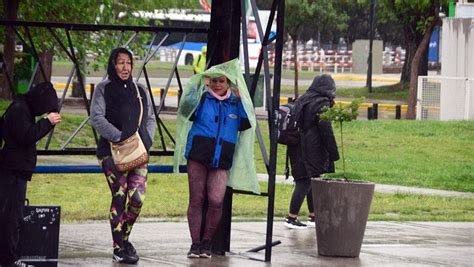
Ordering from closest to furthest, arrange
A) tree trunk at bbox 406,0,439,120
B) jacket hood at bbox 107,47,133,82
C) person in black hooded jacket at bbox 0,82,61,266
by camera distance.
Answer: person in black hooded jacket at bbox 0,82,61,266 < jacket hood at bbox 107,47,133,82 < tree trunk at bbox 406,0,439,120

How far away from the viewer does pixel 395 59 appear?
80.3m

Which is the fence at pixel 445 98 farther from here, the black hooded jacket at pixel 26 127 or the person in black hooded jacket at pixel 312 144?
the black hooded jacket at pixel 26 127

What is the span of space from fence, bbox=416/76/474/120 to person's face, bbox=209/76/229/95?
20.6 m

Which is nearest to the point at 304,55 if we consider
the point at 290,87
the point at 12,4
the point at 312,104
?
the point at 290,87

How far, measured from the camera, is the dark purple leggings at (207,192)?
452 inches

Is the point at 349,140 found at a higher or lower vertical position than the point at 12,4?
lower

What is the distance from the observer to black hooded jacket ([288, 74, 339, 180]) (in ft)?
46.6

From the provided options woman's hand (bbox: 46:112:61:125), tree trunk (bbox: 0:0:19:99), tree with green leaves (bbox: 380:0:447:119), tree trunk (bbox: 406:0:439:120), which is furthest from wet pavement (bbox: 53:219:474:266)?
tree with green leaves (bbox: 380:0:447:119)

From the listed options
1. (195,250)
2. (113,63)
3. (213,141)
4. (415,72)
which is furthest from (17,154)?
(415,72)

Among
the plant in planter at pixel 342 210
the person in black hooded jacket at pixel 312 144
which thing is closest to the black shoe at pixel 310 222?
the person in black hooded jacket at pixel 312 144

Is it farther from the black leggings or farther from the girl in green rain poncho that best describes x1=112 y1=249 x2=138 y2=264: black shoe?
the black leggings

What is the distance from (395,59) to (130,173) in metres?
70.1

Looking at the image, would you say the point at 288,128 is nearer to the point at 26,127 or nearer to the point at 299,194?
the point at 299,194

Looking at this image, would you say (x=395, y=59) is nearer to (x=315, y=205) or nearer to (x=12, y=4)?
(x=12, y=4)
